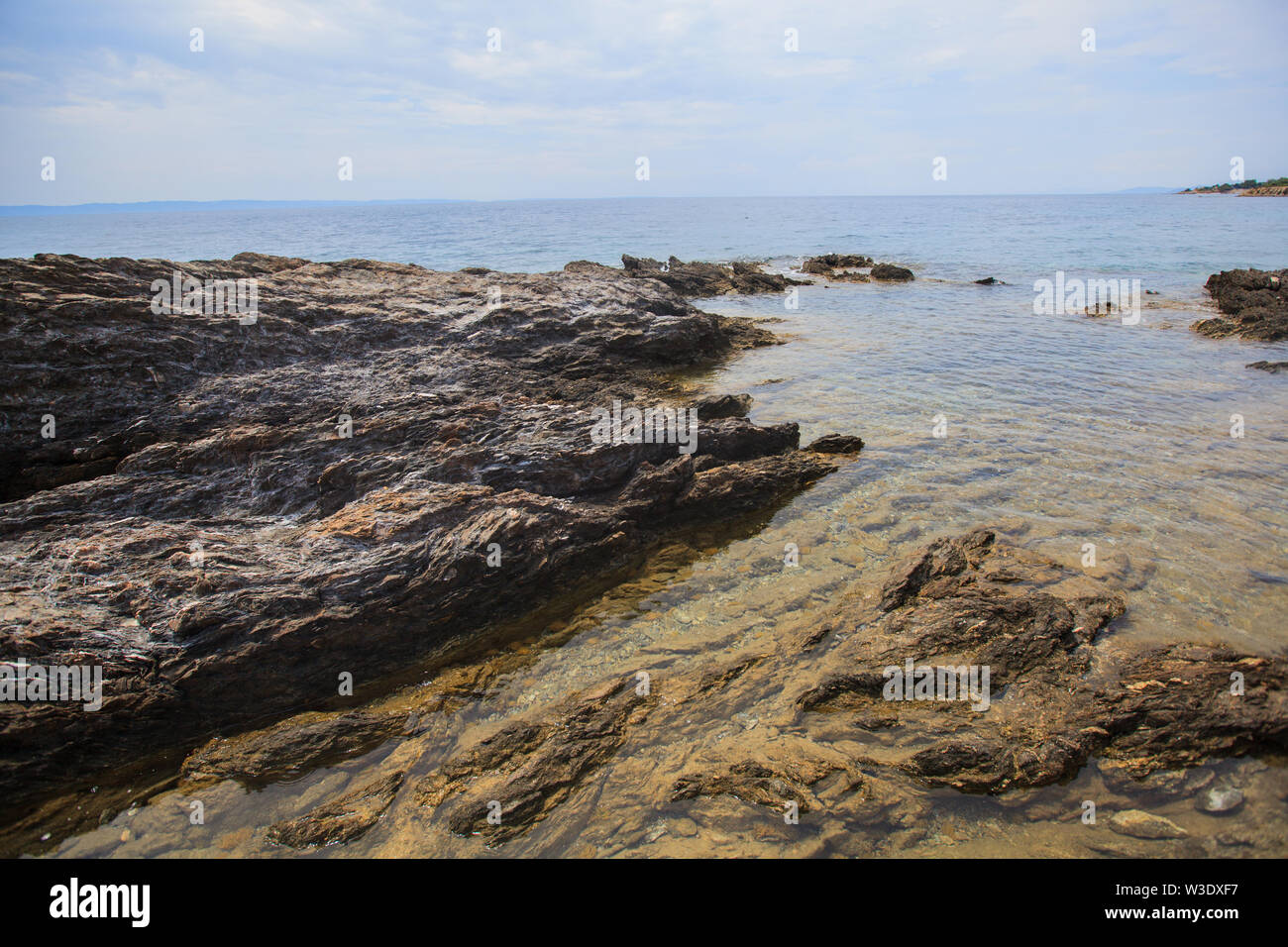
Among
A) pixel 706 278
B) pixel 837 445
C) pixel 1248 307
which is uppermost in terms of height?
pixel 706 278

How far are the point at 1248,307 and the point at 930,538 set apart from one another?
950 inches

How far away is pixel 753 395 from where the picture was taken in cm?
1553

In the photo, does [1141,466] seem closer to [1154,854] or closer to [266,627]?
[1154,854]

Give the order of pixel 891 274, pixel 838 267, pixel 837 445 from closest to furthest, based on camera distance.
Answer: pixel 837 445 < pixel 891 274 < pixel 838 267

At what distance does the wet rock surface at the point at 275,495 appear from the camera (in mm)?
5625

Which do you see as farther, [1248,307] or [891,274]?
[891,274]

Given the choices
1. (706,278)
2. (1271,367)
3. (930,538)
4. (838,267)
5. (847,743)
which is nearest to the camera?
(847,743)

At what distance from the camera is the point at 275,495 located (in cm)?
801

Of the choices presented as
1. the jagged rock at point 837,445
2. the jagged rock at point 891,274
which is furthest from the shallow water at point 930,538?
the jagged rock at point 891,274

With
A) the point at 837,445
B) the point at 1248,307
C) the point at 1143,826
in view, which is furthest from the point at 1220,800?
the point at 1248,307

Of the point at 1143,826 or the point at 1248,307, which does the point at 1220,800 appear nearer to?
the point at 1143,826

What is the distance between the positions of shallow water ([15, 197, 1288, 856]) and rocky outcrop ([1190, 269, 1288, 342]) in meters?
1.20

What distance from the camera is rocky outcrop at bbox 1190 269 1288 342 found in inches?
821

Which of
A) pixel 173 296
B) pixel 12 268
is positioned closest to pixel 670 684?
pixel 173 296
